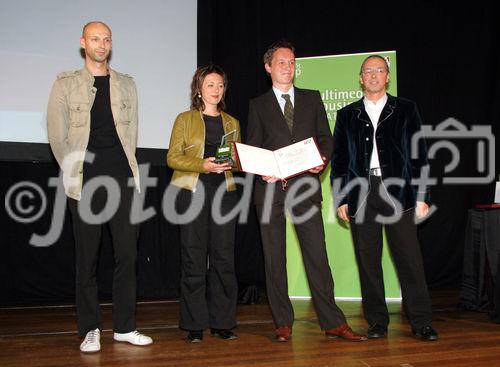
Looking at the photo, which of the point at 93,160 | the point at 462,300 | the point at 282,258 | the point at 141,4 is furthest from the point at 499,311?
the point at 141,4

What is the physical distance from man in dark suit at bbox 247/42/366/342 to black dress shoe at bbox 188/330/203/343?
17.4 inches

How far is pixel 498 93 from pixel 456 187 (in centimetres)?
107

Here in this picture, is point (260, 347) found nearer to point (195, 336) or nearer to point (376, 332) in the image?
point (195, 336)

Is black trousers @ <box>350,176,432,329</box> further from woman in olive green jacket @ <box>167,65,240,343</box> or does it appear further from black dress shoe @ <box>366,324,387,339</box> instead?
woman in olive green jacket @ <box>167,65,240,343</box>

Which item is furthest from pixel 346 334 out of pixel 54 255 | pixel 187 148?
pixel 54 255

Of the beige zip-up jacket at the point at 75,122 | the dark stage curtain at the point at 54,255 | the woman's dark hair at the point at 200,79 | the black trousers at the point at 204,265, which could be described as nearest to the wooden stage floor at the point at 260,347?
the black trousers at the point at 204,265

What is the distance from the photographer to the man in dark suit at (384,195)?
3.16 meters

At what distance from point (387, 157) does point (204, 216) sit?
111 cm

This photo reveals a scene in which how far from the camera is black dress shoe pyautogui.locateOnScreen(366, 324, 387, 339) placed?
3150 millimetres

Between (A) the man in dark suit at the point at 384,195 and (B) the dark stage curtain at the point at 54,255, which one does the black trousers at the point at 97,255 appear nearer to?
(A) the man in dark suit at the point at 384,195

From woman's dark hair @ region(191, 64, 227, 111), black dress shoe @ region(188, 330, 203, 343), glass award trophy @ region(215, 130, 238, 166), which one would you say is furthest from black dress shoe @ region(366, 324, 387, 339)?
woman's dark hair @ region(191, 64, 227, 111)

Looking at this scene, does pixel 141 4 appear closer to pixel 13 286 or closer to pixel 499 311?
pixel 13 286

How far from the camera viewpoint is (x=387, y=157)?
3168mm

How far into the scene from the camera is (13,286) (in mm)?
4746
